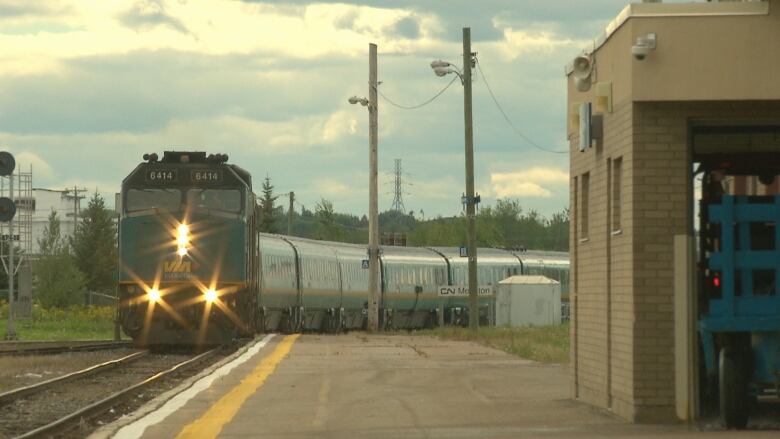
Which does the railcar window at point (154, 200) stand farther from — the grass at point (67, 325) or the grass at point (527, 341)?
the grass at point (67, 325)

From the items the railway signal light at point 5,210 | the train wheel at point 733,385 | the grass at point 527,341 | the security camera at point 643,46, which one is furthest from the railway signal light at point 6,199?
the train wheel at point 733,385

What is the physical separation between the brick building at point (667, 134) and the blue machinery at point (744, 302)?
0.37 metres

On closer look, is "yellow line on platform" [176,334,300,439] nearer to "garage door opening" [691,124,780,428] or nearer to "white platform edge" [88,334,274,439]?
"white platform edge" [88,334,274,439]

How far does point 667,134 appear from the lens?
14203 millimetres

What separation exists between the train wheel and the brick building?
1.55ft

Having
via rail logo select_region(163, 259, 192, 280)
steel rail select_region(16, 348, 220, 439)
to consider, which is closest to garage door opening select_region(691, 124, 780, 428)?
steel rail select_region(16, 348, 220, 439)

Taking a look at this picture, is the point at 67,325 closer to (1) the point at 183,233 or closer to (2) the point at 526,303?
(2) the point at 526,303

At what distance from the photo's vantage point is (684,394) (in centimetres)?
1391

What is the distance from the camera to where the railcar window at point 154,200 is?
3167 centimetres

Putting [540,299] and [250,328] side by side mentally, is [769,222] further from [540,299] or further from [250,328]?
[540,299]

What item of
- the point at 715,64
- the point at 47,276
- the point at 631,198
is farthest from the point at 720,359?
the point at 47,276

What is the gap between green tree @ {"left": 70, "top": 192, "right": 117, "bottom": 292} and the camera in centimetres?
10150

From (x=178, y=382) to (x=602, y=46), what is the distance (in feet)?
32.5

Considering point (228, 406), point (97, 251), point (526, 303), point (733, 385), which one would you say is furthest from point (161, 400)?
point (97, 251)
